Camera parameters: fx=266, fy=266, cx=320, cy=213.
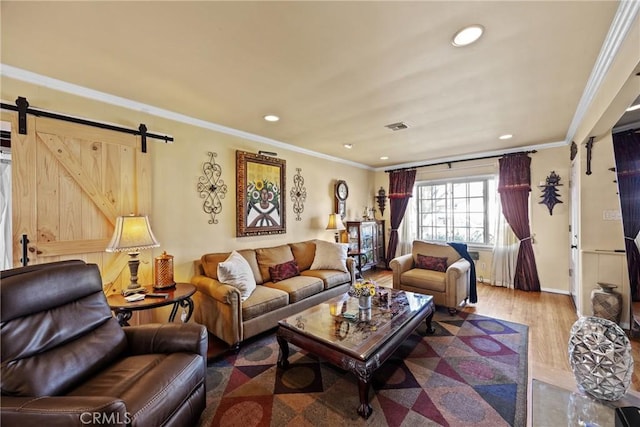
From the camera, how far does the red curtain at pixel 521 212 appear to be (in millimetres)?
4320

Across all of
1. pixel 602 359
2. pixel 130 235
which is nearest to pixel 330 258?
pixel 130 235

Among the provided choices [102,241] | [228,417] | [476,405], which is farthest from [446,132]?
[102,241]

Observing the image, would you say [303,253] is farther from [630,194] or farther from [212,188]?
[630,194]

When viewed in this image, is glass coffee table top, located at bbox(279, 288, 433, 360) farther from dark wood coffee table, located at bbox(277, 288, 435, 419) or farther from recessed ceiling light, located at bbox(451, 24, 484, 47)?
recessed ceiling light, located at bbox(451, 24, 484, 47)

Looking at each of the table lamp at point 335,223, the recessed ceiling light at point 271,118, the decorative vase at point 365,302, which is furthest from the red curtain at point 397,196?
the decorative vase at point 365,302

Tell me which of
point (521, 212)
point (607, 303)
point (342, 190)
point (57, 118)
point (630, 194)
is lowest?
point (607, 303)

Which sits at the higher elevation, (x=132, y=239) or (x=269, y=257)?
(x=132, y=239)

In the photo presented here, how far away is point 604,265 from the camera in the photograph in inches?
116

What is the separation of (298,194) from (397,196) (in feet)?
8.06

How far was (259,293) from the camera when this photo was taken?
291 cm

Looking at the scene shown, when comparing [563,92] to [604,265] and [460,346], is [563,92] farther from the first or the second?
[460,346]

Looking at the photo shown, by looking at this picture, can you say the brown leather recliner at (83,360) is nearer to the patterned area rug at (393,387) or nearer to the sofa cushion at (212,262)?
the patterned area rug at (393,387)

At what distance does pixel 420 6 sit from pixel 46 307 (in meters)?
2.64

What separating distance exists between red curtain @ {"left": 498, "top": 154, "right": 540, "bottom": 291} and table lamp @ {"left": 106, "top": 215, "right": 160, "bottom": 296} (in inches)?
202
